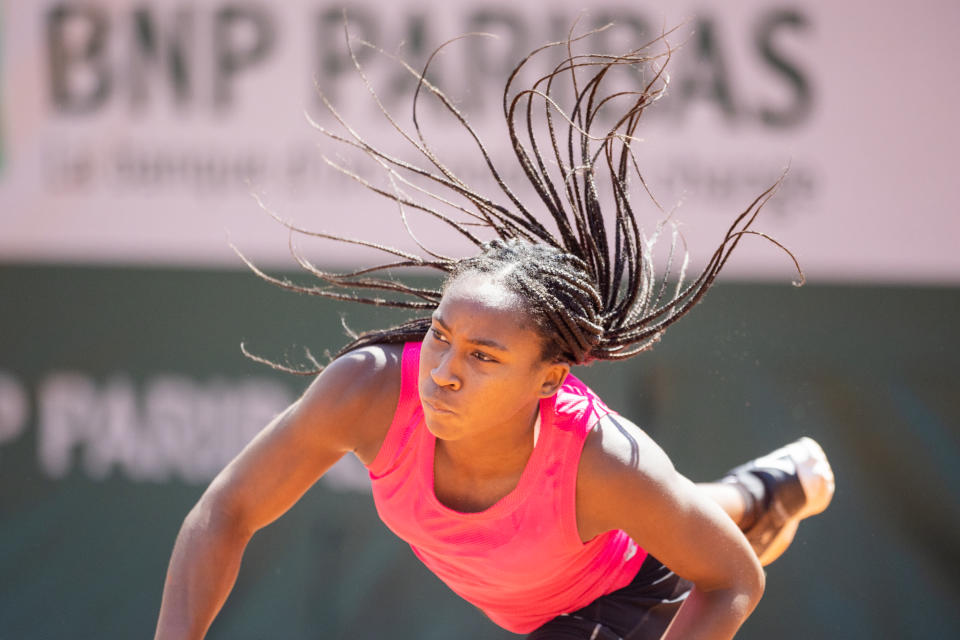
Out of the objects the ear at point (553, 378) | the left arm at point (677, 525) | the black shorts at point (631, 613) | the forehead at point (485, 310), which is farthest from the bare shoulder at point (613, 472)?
the black shorts at point (631, 613)

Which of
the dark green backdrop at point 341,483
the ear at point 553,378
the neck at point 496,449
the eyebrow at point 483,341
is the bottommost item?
A: the dark green backdrop at point 341,483

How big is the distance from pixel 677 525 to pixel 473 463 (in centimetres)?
44

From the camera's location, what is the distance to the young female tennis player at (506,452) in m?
2.07

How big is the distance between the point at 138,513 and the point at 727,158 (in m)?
2.64

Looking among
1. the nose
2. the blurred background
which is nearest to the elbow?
the nose

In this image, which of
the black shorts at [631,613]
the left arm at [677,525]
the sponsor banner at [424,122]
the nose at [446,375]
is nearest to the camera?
the nose at [446,375]

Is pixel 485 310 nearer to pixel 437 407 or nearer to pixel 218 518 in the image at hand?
pixel 437 407

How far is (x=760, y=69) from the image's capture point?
13.1 feet

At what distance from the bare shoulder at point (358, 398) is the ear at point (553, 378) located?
328mm

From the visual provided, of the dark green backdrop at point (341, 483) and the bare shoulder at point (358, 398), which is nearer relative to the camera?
the bare shoulder at point (358, 398)

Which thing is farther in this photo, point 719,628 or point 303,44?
point 303,44

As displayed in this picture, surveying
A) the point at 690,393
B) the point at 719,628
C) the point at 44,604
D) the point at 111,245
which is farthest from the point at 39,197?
the point at 719,628

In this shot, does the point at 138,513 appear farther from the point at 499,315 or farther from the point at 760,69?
the point at 760,69

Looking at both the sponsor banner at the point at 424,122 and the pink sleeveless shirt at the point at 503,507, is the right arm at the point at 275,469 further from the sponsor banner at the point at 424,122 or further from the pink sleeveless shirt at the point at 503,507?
the sponsor banner at the point at 424,122
